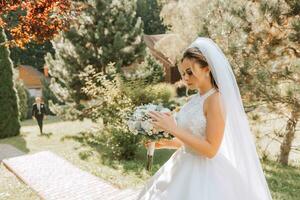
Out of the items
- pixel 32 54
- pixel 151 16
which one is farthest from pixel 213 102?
pixel 32 54

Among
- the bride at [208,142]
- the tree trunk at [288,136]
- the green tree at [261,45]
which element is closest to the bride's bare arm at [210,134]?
the bride at [208,142]

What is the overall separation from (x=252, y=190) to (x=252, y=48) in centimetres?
546

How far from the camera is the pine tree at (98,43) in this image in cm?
1502

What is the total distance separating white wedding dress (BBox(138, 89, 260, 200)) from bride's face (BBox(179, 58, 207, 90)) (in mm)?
150

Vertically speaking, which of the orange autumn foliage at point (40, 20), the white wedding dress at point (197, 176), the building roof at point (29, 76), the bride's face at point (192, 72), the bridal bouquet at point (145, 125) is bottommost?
the building roof at point (29, 76)

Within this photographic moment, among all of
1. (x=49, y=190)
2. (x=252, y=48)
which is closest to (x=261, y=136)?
(x=252, y=48)

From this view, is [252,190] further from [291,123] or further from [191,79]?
[291,123]

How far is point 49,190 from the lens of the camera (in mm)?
8258

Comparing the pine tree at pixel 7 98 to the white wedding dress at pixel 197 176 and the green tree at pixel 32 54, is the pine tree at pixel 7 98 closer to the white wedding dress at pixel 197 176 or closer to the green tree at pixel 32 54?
the white wedding dress at pixel 197 176

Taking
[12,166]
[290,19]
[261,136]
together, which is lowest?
[12,166]

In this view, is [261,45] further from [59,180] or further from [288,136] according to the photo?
[59,180]

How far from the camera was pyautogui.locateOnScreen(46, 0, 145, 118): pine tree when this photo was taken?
1502 cm

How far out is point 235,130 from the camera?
3.69 metres

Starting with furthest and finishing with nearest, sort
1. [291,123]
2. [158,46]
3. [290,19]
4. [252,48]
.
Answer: [158,46]
[291,123]
[252,48]
[290,19]
